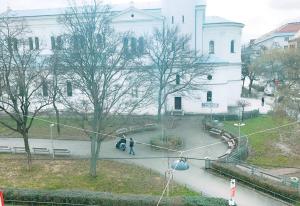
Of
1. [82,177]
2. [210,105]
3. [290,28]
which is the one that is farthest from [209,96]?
[290,28]

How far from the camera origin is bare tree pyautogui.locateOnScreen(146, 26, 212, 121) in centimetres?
3784

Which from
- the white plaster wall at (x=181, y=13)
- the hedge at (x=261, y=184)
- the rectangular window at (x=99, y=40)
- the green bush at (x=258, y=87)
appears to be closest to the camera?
the hedge at (x=261, y=184)

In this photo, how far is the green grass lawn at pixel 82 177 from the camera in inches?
827

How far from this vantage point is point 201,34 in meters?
44.2

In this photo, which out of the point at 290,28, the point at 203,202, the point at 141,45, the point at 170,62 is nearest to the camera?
the point at 203,202

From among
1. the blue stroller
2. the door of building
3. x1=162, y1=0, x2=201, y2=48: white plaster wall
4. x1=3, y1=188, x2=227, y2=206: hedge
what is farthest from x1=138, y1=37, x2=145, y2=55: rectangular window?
x1=3, y1=188, x2=227, y2=206: hedge

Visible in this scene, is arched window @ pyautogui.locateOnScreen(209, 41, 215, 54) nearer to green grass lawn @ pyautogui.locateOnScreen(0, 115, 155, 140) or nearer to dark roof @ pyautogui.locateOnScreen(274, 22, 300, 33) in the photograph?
green grass lawn @ pyautogui.locateOnScreen(0, 115, 155, 140)

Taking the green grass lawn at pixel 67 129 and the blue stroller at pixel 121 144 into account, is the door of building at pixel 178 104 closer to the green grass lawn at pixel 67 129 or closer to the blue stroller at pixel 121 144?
the green grass lawn at pixel 67 129

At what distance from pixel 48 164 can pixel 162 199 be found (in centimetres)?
1176

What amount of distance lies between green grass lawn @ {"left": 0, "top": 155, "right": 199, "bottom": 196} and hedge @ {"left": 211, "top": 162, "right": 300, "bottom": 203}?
3398 mm

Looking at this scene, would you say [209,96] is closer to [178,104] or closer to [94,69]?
[178,104]

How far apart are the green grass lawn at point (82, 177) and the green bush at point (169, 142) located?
5.26 metres

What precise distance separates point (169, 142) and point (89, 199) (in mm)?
13333

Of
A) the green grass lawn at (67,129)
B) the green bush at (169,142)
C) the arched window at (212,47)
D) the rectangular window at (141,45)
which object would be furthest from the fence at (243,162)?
the arched window at (212,47)
